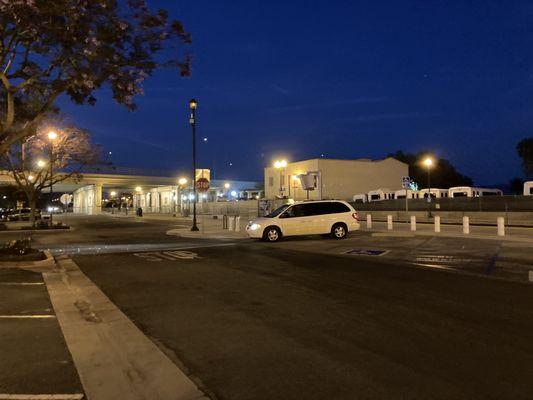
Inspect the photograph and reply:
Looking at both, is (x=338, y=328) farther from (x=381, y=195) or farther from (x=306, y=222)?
(x=381, y=195)

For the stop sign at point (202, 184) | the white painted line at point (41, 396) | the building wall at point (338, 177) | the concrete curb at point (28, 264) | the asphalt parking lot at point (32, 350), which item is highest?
the building wall at point (338, 177)

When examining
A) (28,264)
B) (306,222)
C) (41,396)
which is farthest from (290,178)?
(41,396)

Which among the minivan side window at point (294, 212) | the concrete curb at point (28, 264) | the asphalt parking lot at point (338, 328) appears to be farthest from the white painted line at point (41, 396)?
the minivan side window at point (294, 212)

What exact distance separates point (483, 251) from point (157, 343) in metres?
12.8

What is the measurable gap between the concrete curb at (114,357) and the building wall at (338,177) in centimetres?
4850

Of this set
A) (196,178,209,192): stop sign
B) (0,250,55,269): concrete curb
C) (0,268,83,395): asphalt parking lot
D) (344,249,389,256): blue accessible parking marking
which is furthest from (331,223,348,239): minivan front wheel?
(0,268,83,395): asphalt parking lot

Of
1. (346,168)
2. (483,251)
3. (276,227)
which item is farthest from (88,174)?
(483,251)

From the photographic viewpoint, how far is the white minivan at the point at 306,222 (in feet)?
68.2

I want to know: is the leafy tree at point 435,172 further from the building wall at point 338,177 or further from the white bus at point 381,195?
the white bus at point 381,195

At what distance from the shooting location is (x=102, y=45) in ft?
50.0

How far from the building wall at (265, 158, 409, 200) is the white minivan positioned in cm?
3462

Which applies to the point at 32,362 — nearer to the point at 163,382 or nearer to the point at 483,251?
the point at 163,382

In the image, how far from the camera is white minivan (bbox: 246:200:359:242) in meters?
20.8

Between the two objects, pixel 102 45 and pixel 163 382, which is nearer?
pixel 163 382
